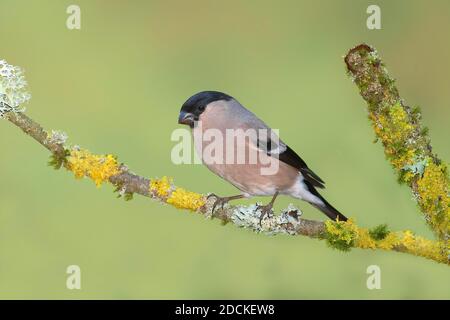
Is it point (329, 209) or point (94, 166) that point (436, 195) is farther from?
point (94, 166)

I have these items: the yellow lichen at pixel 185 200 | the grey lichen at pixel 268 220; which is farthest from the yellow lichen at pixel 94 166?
the grey lichen at pixel 268 220

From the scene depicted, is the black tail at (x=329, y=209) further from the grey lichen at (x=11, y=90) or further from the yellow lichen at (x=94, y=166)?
the grey lichen at (x=11, y=90)

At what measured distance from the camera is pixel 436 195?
4.84 feet

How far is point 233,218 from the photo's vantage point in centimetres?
165

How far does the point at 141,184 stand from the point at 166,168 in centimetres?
141

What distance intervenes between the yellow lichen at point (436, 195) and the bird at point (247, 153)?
397 millimetres

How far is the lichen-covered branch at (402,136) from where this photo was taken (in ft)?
4.77

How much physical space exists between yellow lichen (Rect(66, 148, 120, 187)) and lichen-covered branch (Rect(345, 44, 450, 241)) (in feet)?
1.68

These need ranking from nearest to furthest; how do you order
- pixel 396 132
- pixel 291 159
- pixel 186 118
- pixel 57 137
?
pixel 396 132, pixel 57 137, pixel 186 118, pixel 291 159

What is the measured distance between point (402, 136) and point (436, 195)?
130 millimetres

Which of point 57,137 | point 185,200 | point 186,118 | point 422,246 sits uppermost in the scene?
point 186,118

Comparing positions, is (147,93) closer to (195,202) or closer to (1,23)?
(1,23)

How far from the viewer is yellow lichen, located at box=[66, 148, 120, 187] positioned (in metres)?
1.58

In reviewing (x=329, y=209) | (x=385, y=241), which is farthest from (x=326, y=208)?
(x=385, y=241)
